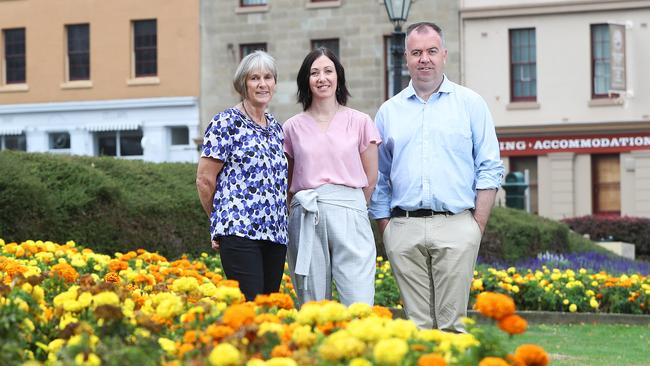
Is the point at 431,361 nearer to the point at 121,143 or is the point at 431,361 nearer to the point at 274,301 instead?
the point at 274,301

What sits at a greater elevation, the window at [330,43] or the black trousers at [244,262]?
the window at [330,43]

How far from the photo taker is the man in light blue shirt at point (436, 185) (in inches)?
291

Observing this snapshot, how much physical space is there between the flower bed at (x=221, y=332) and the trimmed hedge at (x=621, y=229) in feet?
101

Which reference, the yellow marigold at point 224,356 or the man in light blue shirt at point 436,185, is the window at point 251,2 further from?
the yellow marigold at point 224,356

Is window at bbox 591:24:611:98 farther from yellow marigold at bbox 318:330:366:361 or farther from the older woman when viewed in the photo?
yellow marigold at bbox 318:330:366:361

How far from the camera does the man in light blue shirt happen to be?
24.3 ft

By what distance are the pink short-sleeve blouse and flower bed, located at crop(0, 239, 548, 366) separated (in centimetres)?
140

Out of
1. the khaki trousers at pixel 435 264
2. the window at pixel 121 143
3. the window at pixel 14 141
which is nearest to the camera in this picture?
the khaki trousers at pixel 435 264

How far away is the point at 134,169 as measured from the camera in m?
17.2

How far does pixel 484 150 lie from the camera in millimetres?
7500

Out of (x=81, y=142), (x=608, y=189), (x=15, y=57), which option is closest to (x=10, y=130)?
(x=15, y=57)

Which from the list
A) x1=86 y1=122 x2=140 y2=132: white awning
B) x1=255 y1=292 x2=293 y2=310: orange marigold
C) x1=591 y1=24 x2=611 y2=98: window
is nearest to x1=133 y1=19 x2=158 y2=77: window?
x1=86 y1=122 x2=140 y2=132: white awning

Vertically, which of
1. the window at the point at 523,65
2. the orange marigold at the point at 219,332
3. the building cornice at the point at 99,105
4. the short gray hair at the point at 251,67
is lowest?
the orange marigold at the point at 219,332

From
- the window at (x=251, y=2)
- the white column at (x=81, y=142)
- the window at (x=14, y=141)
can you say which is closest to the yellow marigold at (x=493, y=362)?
the window at (x=251, y=2)
